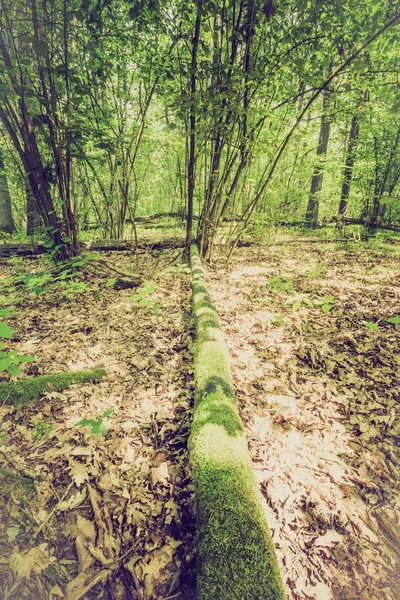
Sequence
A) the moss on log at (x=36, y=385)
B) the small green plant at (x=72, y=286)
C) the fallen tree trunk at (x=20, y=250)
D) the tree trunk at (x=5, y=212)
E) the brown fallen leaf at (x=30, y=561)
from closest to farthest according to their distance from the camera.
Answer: the brown fallen leaf at (x=30, y=561) < the moss on log at (x=36, y=385) < the small green plant at (x=72, y=286) < the fallen tree trunk at (x=20, y=250) < the tree trunk at (x=5, y=212)

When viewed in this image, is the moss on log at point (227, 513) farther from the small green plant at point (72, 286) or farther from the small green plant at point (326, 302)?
the small green plant at point (72, 286)

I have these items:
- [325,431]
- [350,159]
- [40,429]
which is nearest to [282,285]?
A: [325,431]

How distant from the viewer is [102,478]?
1796 mm

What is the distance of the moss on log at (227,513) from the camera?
1.09 metres

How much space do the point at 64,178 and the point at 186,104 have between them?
238cm

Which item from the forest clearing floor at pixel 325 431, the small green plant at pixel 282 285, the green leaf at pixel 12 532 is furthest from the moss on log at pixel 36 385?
the small green plant at pixel 282 285

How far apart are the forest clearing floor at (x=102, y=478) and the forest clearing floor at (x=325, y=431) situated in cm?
59

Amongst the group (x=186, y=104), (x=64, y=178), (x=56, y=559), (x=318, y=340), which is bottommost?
(x=56, y=559)

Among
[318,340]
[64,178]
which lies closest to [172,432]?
[318,340]

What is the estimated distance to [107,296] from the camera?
4.95 meters

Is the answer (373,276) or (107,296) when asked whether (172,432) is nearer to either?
(107,296)

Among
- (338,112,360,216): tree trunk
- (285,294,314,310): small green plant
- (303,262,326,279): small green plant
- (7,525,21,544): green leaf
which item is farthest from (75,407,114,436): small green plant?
(338,112,360,216): tree trunk

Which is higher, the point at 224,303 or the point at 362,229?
the point at 362,229

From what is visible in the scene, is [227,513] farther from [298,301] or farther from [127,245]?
[127,245]
